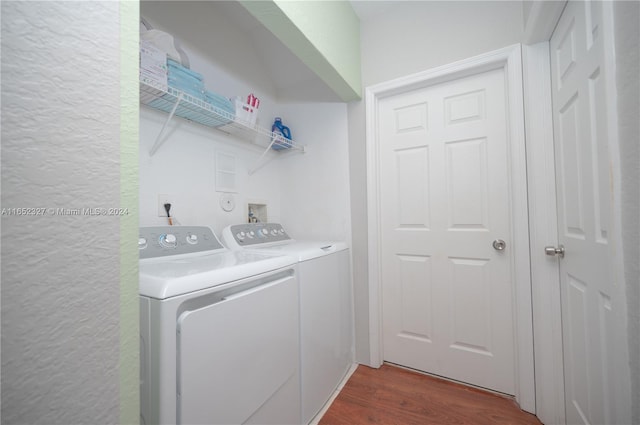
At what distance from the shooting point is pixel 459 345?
163 centimetres

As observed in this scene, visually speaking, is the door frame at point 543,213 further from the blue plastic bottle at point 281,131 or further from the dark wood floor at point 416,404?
the blue plastic bottle at point 281,131

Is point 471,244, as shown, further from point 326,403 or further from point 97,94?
point 97,94

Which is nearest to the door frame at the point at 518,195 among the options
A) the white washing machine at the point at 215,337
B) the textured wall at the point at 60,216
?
the white washing machine at the point at 215,337

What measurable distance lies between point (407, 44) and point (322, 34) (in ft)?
2.38

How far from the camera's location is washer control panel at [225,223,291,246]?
1559 mm

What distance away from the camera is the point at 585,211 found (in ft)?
3.16

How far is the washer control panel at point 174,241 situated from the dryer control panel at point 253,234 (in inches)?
4.6

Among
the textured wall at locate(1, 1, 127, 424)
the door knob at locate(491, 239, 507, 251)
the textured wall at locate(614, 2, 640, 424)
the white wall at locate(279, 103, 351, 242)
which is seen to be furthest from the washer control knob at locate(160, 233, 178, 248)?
the door knob at locate(491, 239, 507, 251)

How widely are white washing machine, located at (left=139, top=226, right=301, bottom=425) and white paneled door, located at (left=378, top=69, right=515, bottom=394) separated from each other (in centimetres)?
94

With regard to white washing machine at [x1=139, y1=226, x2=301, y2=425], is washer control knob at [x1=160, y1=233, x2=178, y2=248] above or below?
above

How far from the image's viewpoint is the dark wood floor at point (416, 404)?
1332 millimetres

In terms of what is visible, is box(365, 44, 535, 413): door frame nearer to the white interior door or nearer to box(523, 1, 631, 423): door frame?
A: box(523, 1, 631, 423): door frame

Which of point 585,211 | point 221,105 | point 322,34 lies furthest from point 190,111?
point 585,211

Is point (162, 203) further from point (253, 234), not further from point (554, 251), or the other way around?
point (554, 251)
